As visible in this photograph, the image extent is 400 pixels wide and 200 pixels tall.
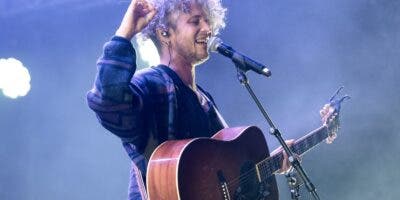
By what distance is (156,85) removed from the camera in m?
2.46

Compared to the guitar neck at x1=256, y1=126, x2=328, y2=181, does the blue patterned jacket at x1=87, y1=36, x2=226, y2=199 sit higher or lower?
higher

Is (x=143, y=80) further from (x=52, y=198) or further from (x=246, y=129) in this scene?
(x=52, y=198)

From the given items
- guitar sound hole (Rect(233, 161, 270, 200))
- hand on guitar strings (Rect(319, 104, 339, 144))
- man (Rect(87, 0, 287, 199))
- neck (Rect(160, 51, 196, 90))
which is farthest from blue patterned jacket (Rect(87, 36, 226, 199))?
hand on guitar strings (Rect(319, 104, 339, 144))

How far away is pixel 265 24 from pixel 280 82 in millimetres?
811

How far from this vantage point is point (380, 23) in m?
5.55

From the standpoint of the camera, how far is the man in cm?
213

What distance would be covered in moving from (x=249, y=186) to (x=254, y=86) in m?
3.60

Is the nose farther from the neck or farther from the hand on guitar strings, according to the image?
the hand on guitar strings

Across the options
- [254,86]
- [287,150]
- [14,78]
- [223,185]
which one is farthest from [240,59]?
[14,78]

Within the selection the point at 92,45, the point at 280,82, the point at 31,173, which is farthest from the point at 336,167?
the point at 31,173

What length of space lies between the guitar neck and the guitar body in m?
0.06

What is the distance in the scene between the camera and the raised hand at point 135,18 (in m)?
2.21

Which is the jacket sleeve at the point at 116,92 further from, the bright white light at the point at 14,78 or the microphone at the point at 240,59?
the bright white light at the point at 14,78

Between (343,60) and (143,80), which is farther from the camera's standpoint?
(343,60)
